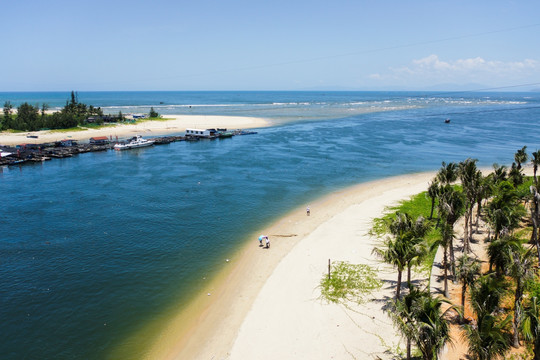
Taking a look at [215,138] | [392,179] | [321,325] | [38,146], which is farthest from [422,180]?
[38,146]

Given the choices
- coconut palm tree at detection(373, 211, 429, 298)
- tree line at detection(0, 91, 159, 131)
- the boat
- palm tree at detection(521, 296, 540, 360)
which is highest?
tree line at detection(0, 91, 159, 131)

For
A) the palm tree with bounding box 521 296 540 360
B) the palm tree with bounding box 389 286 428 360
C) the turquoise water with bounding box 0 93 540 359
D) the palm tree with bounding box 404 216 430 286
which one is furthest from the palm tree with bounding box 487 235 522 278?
the turquoise water with bounding box 0 93 540 359

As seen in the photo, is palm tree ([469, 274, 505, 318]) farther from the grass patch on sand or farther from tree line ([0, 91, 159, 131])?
tree line ([0, 91, 159, 131])

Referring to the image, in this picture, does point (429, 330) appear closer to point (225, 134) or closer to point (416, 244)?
point (416, 244)

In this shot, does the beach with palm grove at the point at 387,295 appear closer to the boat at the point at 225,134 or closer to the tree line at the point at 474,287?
the tree line at the point at 474,287

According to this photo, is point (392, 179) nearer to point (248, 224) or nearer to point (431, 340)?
point (248, 224)
